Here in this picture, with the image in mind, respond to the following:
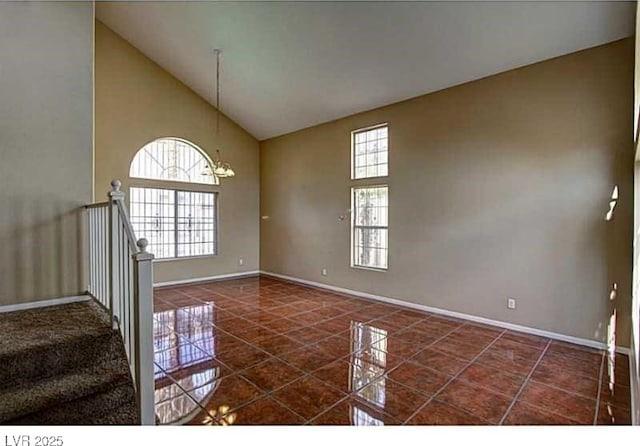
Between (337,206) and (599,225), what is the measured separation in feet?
12.5

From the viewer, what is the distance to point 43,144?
2.97m

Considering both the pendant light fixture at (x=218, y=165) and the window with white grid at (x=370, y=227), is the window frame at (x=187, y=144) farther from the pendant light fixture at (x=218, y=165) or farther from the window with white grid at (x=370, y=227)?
the window with white grid at (x=370, y=227)

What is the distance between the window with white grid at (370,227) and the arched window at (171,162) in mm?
2806

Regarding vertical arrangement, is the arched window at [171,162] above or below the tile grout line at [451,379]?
above

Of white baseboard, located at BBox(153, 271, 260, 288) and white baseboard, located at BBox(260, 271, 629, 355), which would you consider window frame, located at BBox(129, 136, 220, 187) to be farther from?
white baseboard, located at BBox(260, 271, 629, 355)

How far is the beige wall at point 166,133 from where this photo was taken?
574 cm

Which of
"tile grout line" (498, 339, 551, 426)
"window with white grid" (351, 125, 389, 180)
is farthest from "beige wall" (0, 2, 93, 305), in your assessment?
"window with white grid" (351, 125, 389, 180)

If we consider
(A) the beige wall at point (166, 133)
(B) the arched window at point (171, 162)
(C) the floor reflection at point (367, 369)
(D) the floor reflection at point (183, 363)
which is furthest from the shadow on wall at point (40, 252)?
(B) the arched window at point (171, 162)

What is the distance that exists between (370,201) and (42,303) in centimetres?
452

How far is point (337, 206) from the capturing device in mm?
6277

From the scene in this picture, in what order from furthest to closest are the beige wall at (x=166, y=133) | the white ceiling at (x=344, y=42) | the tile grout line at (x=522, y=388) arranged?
the beige wall at (x=166, y=133), the white ceiling at (x=344, y=42), the tile grout line at (x=522, y=388)

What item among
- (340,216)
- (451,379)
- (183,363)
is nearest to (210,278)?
(340,216)

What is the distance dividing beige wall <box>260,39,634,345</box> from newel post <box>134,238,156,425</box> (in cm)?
387
